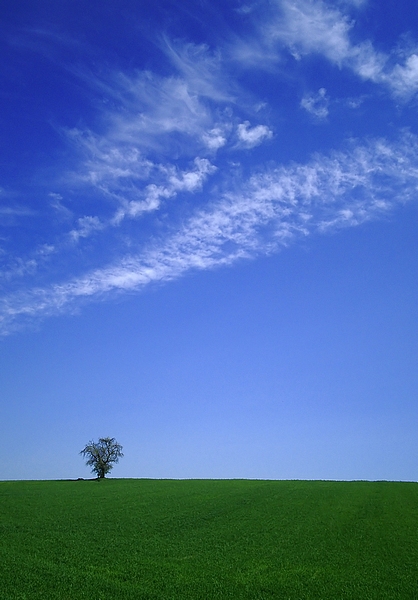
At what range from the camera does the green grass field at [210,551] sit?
18.7 meters

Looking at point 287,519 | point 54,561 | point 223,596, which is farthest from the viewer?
point 287,519

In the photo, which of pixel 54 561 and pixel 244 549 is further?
pixel 244 549

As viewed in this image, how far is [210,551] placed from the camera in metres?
24.8

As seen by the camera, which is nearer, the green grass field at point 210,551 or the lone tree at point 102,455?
the green grass field at point 210,551

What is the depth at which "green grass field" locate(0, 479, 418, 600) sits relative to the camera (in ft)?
61.3

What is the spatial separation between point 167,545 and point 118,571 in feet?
19.3

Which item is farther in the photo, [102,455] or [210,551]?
[102,455]

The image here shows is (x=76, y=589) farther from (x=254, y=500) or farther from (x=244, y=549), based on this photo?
(x=254, y=500)

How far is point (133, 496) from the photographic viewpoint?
50.6m

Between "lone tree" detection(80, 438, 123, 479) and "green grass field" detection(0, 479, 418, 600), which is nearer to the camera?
"green grass field" detection(0, 479, 418, 600)

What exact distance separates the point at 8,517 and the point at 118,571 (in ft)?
65.0

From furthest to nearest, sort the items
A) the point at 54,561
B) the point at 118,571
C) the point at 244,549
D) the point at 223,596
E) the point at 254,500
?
the point at 254,500 < the point at 244,549 < the point at 54,561 < the point at 118,571 < the point at 223,596

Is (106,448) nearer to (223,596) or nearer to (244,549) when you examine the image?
Answer: (244,549)

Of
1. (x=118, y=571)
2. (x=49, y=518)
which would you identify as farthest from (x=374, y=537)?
(x=49, y=518)
